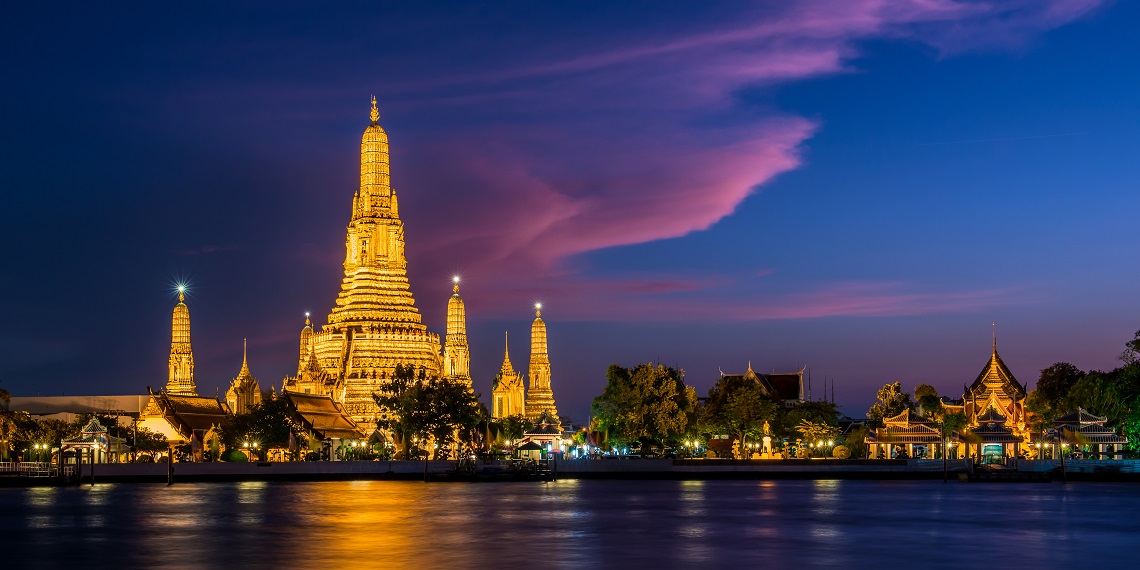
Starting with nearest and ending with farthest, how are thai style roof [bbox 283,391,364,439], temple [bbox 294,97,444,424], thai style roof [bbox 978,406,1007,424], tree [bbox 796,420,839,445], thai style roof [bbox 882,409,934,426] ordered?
thai style roof [bbox 978,406,1007,424] < thai style roof [bbox 283,391,364,439] < thai style roof [bbox 882,409,934,426] < tree [bbox 796,420,839,445] < temple [bbox 294,97,444,424]

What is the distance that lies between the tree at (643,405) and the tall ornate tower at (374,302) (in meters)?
21.2

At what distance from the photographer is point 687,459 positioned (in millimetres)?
95750

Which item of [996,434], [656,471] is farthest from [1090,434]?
[656,471]

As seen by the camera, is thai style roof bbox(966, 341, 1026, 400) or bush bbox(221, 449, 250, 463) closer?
bush bbox(221, 449, 250, 463)

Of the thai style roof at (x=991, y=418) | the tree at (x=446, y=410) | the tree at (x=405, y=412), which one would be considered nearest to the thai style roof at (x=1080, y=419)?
the thai style roof at (x=991, y=418)

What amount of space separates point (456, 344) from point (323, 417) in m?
23.2

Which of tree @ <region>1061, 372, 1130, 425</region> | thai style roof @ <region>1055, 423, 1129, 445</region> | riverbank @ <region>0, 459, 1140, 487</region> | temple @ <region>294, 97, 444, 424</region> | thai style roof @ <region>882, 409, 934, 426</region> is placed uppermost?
temple @ <region>294, 97, 444, 424</region>

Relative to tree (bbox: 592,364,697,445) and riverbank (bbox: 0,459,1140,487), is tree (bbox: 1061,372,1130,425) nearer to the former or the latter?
riverbank (bbox: 0,459,1140,487)

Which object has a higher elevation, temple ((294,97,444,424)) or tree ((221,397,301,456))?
temple ((294,97,444,424))

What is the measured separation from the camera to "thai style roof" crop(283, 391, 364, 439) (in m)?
100

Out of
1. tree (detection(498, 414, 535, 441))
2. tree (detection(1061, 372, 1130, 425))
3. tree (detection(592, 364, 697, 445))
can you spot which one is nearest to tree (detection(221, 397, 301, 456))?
tree (detection(592, 364, 697, 445))

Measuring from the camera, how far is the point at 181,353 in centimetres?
12600

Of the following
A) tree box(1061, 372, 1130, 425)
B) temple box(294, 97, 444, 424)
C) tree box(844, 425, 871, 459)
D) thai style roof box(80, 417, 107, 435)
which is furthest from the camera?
temple box(294, 97, 444, 424)

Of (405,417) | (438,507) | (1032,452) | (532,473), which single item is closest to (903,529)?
(438,507)
